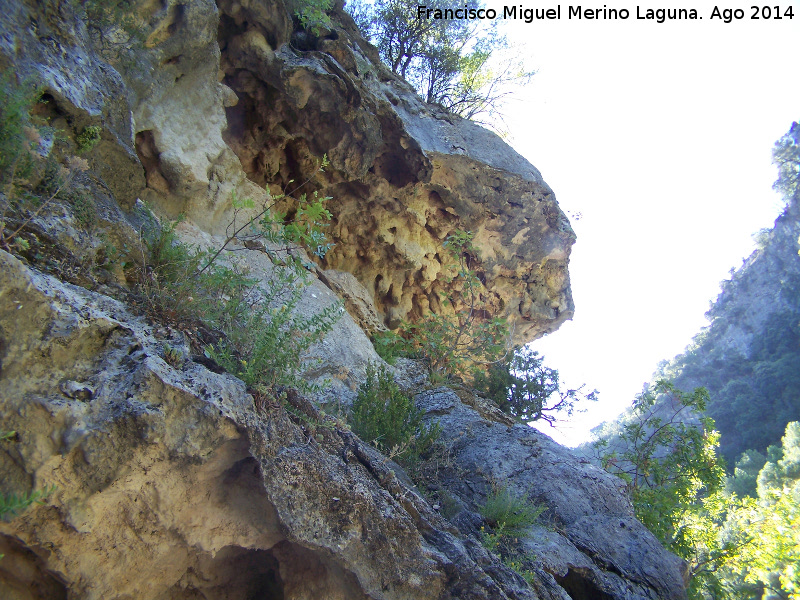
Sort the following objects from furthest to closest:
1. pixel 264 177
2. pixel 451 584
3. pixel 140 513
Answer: pixel 264 177 < pixel 451 584 < pixel 140 513

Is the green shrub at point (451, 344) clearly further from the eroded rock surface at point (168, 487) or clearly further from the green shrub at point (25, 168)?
the green shrub at point (25, 168)

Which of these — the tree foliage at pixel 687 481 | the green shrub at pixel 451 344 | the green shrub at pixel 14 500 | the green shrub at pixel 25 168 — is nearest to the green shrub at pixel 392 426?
the green shrub at pixel 451 344

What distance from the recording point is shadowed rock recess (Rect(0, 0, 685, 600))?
6.57 feet

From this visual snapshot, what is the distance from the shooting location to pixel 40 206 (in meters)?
2.54

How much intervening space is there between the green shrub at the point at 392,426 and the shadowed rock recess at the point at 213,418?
31cm

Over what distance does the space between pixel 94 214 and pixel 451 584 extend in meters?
2.99

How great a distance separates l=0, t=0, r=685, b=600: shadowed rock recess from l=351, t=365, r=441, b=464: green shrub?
0.31 m

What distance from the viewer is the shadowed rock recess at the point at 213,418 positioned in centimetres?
200

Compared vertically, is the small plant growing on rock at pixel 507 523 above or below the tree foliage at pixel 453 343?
below

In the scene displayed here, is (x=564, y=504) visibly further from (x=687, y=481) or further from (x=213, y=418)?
(x=687, y=481)

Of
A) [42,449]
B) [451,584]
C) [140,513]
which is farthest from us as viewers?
[451,584]

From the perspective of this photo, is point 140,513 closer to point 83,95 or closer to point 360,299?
point 83,95

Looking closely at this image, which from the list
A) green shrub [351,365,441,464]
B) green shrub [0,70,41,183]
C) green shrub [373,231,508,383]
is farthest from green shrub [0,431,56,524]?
green shrub [373,231,508,383]

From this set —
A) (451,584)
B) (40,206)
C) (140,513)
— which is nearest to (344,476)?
(451,584)
